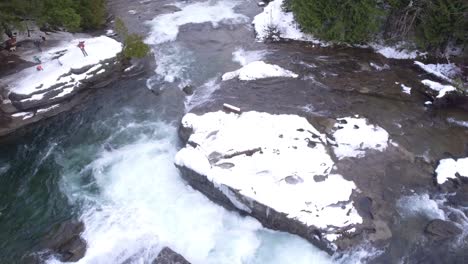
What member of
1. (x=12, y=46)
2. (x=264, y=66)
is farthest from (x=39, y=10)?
(x=264, y=66)

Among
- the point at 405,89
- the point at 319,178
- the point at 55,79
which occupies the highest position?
the point at 55,79

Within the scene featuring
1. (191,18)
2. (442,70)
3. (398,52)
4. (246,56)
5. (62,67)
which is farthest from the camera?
(191,18)

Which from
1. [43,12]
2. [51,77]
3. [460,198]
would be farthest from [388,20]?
[43,12]

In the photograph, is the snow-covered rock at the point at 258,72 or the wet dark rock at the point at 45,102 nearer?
the wet dark rock at the point at 45,102

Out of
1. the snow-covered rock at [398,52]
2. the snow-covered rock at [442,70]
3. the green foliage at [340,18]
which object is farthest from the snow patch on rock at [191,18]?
the snow-covered rock at [442,70]

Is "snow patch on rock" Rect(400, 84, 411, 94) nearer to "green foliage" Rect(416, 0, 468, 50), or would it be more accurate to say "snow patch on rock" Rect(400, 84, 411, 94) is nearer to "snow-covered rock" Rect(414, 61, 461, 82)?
"snow-covered rock" Rect(414, 61, 461, 82)

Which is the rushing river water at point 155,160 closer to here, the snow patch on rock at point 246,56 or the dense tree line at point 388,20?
the snow patch on rock at point 246,56

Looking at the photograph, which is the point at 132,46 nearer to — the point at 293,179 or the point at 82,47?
the point at 82,47
